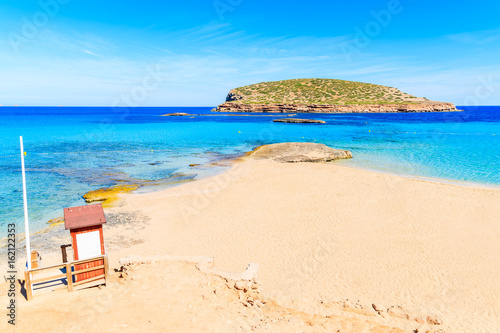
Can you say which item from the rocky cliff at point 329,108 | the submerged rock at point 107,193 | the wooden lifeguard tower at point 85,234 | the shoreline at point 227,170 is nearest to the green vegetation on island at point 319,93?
the rocky cliff at point 329,108

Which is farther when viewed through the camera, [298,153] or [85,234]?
[298,153]

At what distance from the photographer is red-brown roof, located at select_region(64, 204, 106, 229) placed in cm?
1012

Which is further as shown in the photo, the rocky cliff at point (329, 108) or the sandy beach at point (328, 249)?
the rocky cliff at point (329, 108)

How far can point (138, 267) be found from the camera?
11039 millimetres

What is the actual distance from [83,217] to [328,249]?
9.89 m

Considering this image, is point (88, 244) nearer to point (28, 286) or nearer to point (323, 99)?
point (28, 286)

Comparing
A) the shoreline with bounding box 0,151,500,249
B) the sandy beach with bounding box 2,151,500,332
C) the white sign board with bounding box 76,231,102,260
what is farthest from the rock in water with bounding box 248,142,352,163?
the white sign board with bounding box 76,231,102,260

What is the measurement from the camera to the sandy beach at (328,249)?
9000mm

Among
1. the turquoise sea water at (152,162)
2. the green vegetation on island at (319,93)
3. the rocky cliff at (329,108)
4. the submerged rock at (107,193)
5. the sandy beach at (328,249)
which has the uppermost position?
the green vegetation on island at (319,93)

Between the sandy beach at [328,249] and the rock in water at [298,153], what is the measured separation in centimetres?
1013

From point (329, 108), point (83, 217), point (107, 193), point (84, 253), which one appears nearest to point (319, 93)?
point (329, 108)

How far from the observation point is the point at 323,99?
5354 inches

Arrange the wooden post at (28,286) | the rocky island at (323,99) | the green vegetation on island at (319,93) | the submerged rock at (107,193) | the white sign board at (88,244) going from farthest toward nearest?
1. the green vegetation on island at (319,93)
2. the rocky island at (323,99)
3. the submerged rock at (107,193)
4. the white sign board at (88,244)
5. the wooden post at (28,286)

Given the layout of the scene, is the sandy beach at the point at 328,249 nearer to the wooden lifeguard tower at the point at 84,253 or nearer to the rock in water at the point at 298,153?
the wooden lifeguard tower at the point at 84,253
